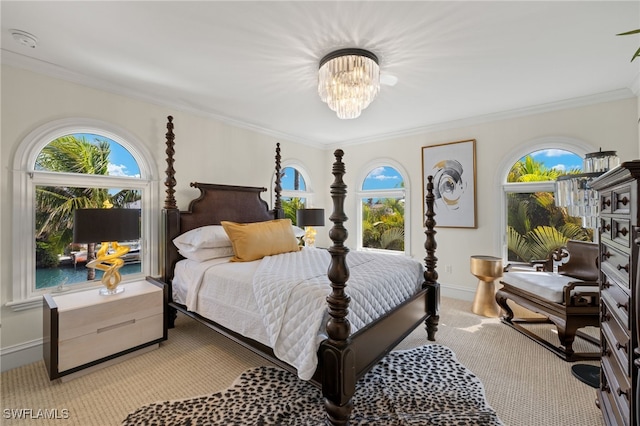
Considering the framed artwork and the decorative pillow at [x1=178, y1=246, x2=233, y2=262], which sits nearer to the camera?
the decorative pillow at [x1=178, y1=246, x2=233, y2=262]

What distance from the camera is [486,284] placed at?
11.2ft

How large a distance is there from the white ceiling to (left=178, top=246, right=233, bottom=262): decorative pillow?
5.62ft

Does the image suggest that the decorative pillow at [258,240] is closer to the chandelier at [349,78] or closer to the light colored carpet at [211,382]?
the light colored carpet at [211,382]

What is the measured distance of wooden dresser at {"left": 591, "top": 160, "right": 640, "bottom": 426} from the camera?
111 cm

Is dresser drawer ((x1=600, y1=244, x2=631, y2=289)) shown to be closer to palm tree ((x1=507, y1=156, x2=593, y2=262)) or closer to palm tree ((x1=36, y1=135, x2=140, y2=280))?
palm tree ((x1=507, y1=156, x2=593, y2=262))

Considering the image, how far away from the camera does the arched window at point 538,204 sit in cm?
337

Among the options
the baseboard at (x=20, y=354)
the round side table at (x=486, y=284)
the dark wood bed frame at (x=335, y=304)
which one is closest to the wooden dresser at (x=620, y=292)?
the dark wood bed frame at (x=335, y=304)

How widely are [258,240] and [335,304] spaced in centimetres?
157

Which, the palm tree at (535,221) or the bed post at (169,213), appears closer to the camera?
the bed post at (169,213)

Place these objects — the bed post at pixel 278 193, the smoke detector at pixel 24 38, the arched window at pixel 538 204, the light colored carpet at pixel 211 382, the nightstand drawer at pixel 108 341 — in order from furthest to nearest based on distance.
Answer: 1. the bed post at pixel 278 193
2. the arched window at pixel 538 204
3. the nightstand drawer at pixel 108 341
4. the smoke detector at pixel 24 38
5. the light colored carpet at pixel 211 382

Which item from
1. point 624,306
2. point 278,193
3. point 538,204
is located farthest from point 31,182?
point 538,204

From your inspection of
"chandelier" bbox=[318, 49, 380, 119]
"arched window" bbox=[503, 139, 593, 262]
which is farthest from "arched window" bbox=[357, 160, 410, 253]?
"chandelier" bbox=[318, 49, 380, 119]

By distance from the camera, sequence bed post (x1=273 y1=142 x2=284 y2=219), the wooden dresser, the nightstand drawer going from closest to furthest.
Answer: the wooden dresser < the nightstand drawer < bed post (x1=273 y1=142 x2=284 y2=219)

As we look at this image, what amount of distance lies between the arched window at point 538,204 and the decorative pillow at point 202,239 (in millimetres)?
3656
